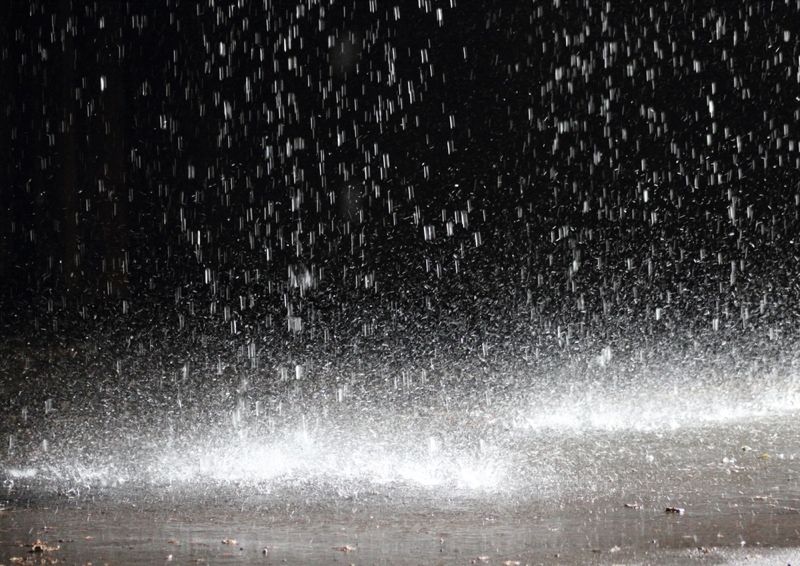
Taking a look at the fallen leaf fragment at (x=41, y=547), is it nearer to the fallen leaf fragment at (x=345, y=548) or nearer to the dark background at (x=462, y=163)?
the fallen leaf fragment at (x=345, y=548)

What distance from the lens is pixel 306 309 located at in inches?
534

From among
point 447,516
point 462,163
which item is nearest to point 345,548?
point 447,516

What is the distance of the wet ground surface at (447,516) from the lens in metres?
3.03

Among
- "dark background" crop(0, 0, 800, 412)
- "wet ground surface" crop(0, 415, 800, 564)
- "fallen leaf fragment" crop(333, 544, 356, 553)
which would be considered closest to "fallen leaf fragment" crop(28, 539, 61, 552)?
"wet ground surface" crop(0, 415, 800, 564)

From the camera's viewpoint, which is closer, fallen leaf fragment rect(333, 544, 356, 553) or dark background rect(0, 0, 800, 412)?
fallen leaf fragment rect(333, 544, 356, 553)

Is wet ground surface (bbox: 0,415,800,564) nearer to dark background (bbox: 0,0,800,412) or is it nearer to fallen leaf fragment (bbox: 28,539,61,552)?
fallen leaf fragment (bbox: 28,539,61,552)

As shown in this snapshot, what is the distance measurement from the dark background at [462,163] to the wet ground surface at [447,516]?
8532mm

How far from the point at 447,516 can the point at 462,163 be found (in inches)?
436

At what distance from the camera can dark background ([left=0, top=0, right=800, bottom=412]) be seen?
13398 mm

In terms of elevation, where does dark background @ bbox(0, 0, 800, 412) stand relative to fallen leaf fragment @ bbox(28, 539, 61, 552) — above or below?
above

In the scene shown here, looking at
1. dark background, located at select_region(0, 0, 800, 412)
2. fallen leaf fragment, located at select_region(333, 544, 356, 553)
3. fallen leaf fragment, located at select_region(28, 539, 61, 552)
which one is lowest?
fallen leaf fragment, located at select_region(333, 544, 356, 553)

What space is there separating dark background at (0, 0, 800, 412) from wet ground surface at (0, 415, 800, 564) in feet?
28.0

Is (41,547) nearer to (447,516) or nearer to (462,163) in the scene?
(447,516)

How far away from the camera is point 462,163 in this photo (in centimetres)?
1418
